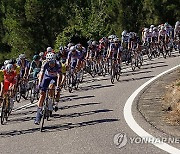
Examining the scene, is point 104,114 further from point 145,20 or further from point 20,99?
point 145,20

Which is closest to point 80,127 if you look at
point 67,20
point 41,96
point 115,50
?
point 41,96

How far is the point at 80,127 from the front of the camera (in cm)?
945

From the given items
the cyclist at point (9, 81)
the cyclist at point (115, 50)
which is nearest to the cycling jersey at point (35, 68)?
the cyclist at point (9, 81)

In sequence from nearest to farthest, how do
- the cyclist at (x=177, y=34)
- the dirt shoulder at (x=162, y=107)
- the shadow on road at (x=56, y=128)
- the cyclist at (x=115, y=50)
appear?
1. the dirt shoulder at (x=162, y=107)
2. the shadow on road at (x=56, y=128)
3. the cyclist at (x=115, y=50)
4. the cyclist at (x=177, y=34)

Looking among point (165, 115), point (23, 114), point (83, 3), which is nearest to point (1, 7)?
point (83, 3)

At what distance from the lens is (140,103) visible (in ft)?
35.8

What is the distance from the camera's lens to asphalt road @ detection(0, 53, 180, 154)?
303 inches

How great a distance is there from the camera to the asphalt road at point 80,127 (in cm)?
770

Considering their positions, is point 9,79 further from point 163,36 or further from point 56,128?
point 163,36

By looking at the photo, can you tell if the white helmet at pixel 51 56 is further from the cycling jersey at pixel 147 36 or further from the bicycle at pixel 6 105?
the cycling jersey at pixel 147 36

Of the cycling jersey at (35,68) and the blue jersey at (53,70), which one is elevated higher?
the blue jersey at (53,70)

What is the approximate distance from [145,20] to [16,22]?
11232 millimetres

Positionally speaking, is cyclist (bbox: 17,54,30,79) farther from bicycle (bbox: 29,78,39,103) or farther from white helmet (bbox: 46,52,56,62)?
white helmet (bbox: 46,52,56,62)

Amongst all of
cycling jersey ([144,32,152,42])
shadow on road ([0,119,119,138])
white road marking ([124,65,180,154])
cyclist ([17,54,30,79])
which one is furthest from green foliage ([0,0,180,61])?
Result: shadow on road ([0,119,119,138])
